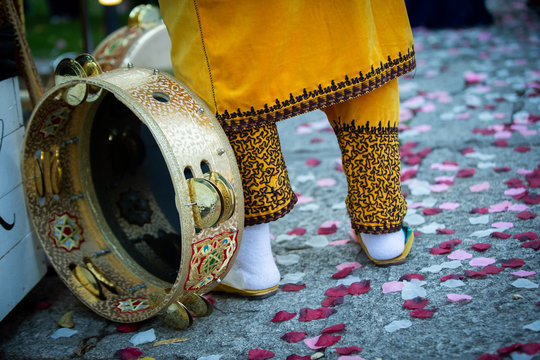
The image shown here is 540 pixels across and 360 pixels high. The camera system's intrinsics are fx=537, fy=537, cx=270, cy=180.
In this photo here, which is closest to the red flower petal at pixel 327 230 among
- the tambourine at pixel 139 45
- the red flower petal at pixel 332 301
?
the red flower petal at pixel 332 301

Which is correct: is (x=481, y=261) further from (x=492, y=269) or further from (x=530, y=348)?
(x=530, y=348)

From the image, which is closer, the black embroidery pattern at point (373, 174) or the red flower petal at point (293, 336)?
the red flower petal at point (293, 336)

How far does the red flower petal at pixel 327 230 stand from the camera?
6.22ft

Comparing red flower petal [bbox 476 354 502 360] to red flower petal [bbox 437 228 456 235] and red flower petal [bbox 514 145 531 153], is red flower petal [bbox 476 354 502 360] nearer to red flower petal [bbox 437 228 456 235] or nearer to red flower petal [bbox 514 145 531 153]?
red flower petal [bbox 437 228 456 235]

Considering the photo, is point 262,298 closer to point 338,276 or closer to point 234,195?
point 338,276

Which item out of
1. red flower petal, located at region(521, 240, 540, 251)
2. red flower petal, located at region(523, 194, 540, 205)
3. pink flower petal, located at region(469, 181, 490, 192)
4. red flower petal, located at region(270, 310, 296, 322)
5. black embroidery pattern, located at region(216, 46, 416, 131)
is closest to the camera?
black embroidery pattern, located at region(216, 46, 416, 131)

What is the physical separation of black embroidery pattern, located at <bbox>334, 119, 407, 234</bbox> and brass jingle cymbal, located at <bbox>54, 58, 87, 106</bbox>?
700 mm

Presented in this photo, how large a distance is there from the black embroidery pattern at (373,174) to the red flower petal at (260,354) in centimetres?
47

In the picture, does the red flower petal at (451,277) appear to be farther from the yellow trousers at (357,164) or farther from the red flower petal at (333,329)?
the red flower petal at (333,329)

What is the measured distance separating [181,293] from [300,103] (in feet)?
1.78

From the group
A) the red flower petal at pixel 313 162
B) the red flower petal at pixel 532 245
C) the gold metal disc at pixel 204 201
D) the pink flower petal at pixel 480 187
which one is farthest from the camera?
the red flower petal at pixel 313 162

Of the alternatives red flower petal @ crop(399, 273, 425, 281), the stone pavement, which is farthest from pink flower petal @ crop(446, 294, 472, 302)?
red flower petal @ crop(399, 273, 425, 281)

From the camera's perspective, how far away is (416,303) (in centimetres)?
139

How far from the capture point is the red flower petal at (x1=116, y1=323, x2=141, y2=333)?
149cm
